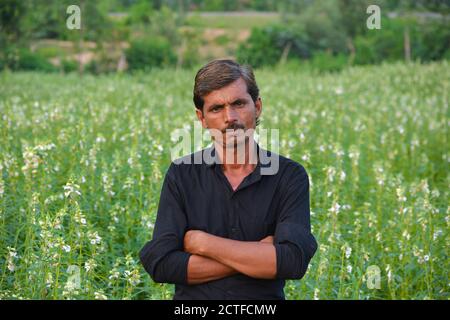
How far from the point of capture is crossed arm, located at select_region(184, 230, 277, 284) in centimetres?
270

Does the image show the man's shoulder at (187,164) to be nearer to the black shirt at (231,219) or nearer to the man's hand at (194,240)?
the black shirt at (231,219)

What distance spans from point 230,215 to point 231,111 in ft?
1.26

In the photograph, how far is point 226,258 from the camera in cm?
271

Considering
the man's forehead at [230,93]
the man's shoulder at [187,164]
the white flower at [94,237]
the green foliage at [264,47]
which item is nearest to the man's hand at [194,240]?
the man's shoulder at [187,164]

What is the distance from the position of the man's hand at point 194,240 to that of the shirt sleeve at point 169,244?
23mm

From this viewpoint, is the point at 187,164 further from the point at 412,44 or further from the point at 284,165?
the point at 412,44

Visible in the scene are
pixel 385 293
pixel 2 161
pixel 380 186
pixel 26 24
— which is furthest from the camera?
pixel 26 24

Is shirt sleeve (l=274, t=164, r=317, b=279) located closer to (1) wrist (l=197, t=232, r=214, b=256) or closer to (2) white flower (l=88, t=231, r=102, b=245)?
(1) wrist (l=197, t=232, r=214, b=256)

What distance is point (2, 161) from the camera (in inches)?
234

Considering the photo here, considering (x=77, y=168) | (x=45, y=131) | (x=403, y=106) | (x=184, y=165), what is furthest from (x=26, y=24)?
(x=184, y=165)

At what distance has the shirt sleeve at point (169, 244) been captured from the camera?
2.76m

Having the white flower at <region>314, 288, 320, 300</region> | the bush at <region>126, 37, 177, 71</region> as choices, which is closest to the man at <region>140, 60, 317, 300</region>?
the white flower at <region>314, 288, 320, 300</region>

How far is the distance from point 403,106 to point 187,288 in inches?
412

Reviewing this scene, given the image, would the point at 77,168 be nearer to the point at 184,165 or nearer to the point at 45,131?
the point at 45,131
